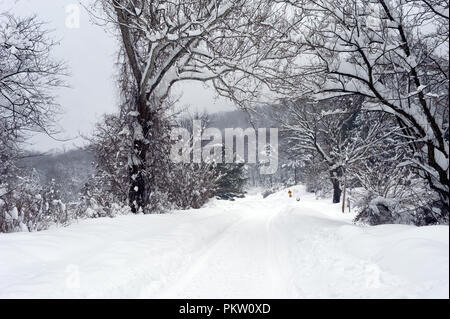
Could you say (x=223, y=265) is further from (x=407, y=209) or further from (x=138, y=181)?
(x=138, y=181)

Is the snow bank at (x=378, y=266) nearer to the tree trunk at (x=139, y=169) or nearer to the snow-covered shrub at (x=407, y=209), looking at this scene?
the snow-covered shrub at (x=407, y=209)

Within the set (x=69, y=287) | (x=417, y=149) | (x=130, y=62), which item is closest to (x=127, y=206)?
(x=130, y=62)

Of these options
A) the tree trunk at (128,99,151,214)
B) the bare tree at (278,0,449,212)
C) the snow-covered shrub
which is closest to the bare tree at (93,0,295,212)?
the tree trunk at (128,99,151,214)

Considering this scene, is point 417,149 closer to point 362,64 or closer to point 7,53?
point 362,64

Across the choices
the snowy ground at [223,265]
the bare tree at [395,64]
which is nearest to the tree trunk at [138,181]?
the snowy ground at [223,265]

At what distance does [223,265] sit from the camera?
19.9ft

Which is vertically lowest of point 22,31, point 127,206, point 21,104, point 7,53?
point 127,206

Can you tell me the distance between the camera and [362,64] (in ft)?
24.5

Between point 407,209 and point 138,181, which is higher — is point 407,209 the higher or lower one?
the lower one

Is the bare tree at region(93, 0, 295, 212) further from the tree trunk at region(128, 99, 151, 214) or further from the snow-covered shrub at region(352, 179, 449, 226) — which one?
the snow-covered shrub at region(352, 179, 449, 226)

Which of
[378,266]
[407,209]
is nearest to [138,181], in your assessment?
[407,209]

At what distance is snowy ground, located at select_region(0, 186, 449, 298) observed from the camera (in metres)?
3.28

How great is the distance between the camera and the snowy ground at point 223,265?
10.8 ft
